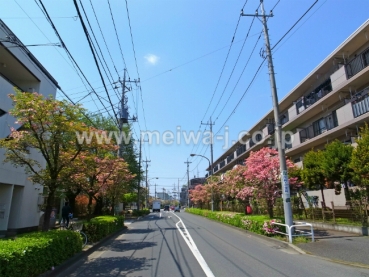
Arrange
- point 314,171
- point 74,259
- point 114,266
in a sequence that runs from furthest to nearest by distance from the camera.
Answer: point 314,171
point 74,259
point 114,266

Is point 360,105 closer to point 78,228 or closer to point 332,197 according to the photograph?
point 332,197

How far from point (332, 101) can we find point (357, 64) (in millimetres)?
3575

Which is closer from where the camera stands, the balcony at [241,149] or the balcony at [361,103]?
the balcony at [361,103]

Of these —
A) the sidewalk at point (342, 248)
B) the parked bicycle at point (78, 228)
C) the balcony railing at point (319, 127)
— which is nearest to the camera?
the sidewalk at point (342, 248)

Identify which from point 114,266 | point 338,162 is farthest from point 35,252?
point 338,162

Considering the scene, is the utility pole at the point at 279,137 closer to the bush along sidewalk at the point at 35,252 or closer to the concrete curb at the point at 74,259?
the concrete curb at the point at 74,259

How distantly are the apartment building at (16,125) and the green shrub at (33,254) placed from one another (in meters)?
6.19

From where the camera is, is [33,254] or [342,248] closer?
[33,254]

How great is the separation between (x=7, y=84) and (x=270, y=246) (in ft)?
Result: 43.9

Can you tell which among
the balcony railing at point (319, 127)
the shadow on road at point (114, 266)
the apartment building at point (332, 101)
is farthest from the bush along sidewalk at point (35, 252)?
the balcony railing at point (319, 127)

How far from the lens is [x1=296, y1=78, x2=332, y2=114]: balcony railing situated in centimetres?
2055

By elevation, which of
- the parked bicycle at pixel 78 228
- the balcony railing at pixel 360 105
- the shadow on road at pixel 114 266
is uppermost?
the balcony railing at pixel 360 105

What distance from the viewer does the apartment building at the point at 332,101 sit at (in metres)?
16.4

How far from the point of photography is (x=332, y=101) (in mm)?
19938
